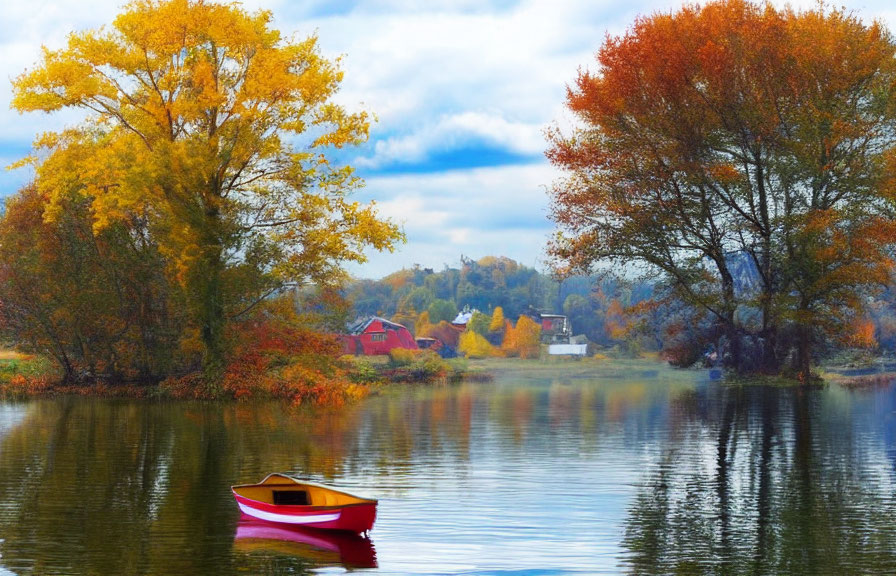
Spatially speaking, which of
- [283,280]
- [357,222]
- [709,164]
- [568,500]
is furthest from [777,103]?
[568,500]

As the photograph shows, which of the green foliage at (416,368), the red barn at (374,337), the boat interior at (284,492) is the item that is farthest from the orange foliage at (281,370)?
the red barn at (374,337)

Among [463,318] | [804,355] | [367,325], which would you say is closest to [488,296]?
[463,318]

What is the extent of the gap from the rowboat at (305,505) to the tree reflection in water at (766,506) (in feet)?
13.4

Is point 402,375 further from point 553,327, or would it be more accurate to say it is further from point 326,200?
point 553,327

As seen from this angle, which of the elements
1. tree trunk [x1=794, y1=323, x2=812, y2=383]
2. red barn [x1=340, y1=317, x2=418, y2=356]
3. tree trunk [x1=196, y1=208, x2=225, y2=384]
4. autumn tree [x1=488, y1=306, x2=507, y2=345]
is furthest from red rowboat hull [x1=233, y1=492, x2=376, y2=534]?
autumn tree [x1=488, y1=306, x2=507, y2=345]

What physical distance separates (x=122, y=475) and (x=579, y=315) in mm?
101378

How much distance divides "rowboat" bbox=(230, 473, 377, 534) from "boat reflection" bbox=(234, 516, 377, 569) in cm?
14

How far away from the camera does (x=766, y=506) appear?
19.6 m

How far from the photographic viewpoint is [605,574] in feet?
46.8

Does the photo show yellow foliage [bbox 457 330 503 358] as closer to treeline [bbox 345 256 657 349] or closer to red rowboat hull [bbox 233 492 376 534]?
treeline [bbox 345 256 657 349]

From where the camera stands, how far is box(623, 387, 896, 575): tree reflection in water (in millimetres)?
15117

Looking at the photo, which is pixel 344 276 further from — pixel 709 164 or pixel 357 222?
pixel 709 164

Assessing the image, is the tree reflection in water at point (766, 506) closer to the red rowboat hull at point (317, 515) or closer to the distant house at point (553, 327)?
the red rowboat hull at point (317, 515)

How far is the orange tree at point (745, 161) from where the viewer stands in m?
46.4
